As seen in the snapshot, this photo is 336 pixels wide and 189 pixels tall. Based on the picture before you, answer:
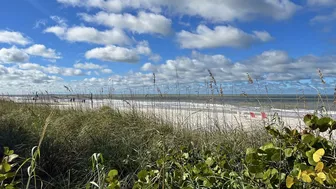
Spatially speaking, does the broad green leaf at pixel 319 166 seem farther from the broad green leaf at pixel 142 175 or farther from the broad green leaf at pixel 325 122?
the broad green leaf at pixel 142 175

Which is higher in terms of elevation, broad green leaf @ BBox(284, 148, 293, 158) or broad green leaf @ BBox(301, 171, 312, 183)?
broad green leaf @ BBox(284, 148, 293, 158)

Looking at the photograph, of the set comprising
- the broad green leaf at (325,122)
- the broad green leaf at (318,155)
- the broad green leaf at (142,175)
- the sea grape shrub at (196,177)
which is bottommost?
the sea grape shrub at (196,177)

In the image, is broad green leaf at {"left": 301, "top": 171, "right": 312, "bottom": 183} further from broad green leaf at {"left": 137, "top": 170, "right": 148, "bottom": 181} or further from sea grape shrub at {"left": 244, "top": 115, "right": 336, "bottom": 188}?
broad green leaf at {"left": 137, "top": 170, "right": 148, "bottom": 181}

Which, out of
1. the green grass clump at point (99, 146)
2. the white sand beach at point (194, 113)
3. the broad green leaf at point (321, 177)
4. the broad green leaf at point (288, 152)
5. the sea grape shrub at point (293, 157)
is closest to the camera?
the broad green leaf at point (321, 177)

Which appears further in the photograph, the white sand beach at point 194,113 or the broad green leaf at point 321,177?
the white sand beach at point 194,113

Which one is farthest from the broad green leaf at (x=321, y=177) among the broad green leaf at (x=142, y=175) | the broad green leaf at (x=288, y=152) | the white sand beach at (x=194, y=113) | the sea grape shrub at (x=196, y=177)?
the white sand beach at (x=194, y=113)

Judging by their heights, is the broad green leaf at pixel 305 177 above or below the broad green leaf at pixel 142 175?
above

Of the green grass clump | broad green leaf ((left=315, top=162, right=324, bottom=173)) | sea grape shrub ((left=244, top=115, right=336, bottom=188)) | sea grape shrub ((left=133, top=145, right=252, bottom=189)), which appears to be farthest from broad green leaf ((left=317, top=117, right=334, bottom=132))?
the green grass clump

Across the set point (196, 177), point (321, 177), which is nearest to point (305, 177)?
point (321, 177)

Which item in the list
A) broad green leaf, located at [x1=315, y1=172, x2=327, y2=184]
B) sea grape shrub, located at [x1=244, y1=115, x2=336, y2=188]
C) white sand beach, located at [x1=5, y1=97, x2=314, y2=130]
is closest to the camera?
broad green leaf, located at [x1=315, y1=172, x2=327, y2=184]

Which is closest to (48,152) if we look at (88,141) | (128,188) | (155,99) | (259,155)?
(88,141)

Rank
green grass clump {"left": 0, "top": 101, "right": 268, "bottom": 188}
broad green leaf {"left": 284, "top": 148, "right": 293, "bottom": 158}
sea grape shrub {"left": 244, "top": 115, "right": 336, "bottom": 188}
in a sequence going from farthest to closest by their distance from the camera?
green grass clump {"left": 0, "top": 101, "right": 268, "bottom": 188}
broad green leaf {"left": 284, "top": 148, "right": 293, "bottom": 158}
sea grape shrub {"left": 244, "top": 115, "right": 336, "bottom": 188}

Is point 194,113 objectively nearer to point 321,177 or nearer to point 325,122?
point 325,122

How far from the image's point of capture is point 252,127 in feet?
15.4
